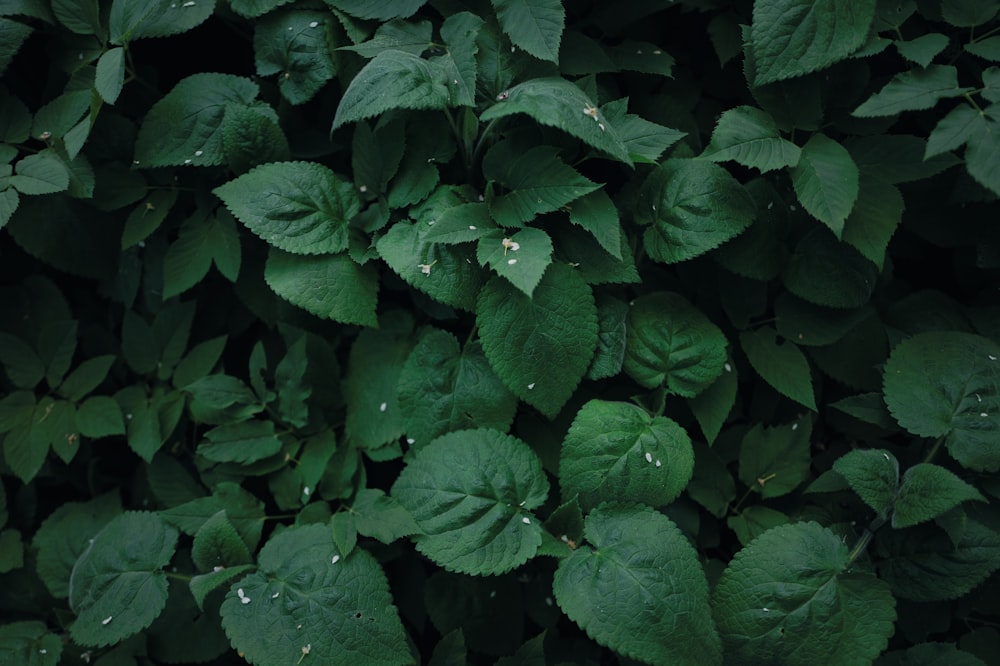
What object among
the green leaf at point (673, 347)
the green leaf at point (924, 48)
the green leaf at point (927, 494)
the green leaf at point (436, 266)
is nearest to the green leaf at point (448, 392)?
the green leaf at point (436, 266)

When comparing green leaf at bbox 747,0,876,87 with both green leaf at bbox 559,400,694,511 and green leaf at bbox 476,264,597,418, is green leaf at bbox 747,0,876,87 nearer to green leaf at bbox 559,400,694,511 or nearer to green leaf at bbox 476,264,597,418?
green leaf at bbox 476,264,597,418

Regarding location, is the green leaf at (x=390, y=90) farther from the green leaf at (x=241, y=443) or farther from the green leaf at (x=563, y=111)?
the green leaf at (x=241, y=443)

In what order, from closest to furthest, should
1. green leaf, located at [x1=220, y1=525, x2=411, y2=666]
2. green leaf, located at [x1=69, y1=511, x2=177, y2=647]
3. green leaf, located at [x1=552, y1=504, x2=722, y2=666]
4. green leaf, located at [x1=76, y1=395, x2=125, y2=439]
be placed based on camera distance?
green leaf, located at [x1=552, y1=504, x2=722, y2=666] → green leaf, located at [x1=220, y1=525, x2=411, y2=666] → green leaf, located at [x1=69, y1=511, x2=177, y2=647] → green leaf, located at [x1=76, y1=395, x2=125, y2=439]

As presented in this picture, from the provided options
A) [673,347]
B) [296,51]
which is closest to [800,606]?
[673,347]

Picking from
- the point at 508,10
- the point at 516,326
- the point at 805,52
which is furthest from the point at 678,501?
the point at 508,10

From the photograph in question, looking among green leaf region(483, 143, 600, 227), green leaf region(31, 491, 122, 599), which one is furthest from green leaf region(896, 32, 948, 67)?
green leaf region(31, 491, 122, 599)

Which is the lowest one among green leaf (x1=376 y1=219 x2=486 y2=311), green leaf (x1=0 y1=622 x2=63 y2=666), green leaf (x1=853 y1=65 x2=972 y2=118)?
green leaf (x1=0 y1=622 x2=63 y2=666)
